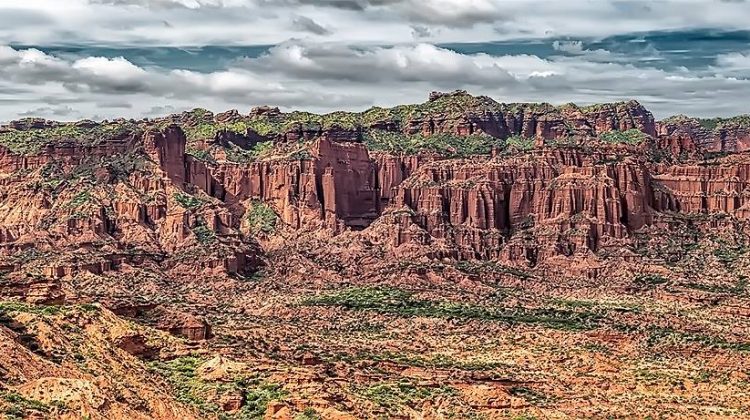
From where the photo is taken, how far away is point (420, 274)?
19438cm

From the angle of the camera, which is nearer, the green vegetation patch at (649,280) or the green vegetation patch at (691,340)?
the green vegetation patch at (691,340)

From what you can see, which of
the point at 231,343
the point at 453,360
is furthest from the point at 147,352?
the point at 453,360

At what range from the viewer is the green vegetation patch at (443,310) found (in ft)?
517

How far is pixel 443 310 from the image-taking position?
16738 cm

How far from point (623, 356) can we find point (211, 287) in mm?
83322

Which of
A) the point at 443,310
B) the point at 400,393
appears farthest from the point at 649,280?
the point at 400,393

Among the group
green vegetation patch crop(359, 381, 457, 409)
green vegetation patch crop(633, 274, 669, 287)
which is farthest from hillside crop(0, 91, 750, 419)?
green vegetation patch crop(633, 274, 669, 287)

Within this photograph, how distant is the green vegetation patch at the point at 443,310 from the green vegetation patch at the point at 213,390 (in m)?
74.6

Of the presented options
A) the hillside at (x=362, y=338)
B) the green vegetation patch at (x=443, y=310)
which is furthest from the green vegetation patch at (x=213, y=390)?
the green vegetation patch at (x=443, y=310)

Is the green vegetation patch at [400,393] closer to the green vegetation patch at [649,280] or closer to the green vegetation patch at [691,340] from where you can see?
the green vegetation patch at [691,340]

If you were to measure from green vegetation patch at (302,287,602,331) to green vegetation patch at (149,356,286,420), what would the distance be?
245ft

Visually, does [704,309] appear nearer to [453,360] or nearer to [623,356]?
[623,356]

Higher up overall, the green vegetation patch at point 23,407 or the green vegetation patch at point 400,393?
the green vegetation patch at point 23,407

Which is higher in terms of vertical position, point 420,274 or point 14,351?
point 14,351
